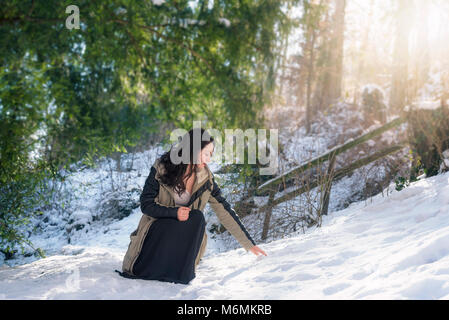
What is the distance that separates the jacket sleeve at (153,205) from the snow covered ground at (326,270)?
56 cm

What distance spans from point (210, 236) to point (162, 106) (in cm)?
377

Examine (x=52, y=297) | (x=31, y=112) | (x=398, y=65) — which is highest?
(x=398, y=65)

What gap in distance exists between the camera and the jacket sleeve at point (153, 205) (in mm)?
3053

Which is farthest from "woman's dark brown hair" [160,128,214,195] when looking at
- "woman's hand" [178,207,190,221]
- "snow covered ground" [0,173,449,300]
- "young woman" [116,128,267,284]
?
"snow covered ground" [0,173,449,300]

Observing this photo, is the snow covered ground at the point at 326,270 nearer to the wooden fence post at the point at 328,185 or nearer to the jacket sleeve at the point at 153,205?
the jacket sleeve at the point at 153,205

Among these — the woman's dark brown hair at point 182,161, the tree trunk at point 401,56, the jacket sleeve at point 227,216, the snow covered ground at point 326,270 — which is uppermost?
the tree trunk at point 401,56

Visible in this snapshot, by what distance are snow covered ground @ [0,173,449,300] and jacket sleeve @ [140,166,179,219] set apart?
0.56 m

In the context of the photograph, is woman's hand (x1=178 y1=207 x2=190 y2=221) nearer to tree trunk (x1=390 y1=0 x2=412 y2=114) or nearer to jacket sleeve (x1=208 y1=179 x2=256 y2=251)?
jacket sleeve (x1=208 y1=179 x2=256 y2=251)

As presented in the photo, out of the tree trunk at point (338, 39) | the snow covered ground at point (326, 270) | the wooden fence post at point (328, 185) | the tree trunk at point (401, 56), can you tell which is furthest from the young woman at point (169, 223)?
the tree trunk at point (338, 39)

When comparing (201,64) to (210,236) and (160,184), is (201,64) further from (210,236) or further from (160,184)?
(210,236)

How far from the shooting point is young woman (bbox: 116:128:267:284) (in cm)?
312

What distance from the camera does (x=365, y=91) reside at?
40.5 ft

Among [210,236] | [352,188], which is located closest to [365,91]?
[352,188]

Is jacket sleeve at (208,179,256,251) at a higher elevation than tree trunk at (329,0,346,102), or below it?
below
